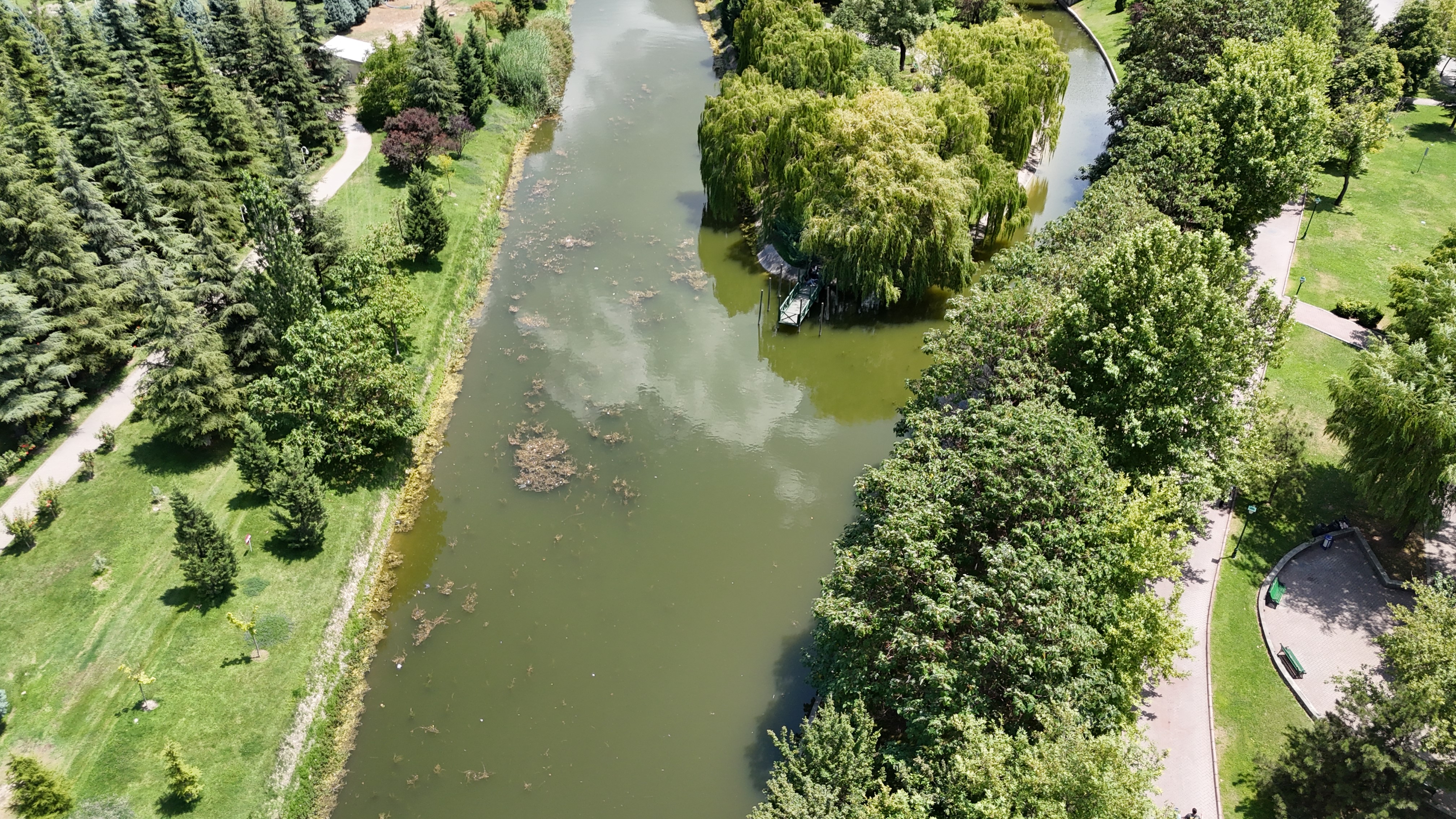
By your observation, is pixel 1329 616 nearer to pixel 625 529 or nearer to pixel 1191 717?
pixel 1191 717

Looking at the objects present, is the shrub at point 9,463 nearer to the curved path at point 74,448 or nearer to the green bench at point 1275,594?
the curved path at point 74,448

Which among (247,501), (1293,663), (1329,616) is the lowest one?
(247,501)

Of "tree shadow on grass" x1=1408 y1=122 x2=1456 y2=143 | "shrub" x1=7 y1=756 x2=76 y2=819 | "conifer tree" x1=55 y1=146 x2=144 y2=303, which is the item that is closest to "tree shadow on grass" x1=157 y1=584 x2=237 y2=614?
"shrub" x1=7 y1=756 x2=76 y2=819

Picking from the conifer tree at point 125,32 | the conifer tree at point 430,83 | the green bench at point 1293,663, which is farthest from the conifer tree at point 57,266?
the green bench at point 1293,663

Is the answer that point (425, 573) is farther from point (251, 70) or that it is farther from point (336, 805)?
point (251, 70)

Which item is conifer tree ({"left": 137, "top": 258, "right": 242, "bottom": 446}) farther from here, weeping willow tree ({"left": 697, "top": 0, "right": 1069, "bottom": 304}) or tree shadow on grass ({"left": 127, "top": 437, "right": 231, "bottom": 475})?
weeping willow tree ({"left": 697, "top": 0, "right": 1069, "bottom": 304})

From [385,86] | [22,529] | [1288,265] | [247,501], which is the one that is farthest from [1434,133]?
[22,529]
